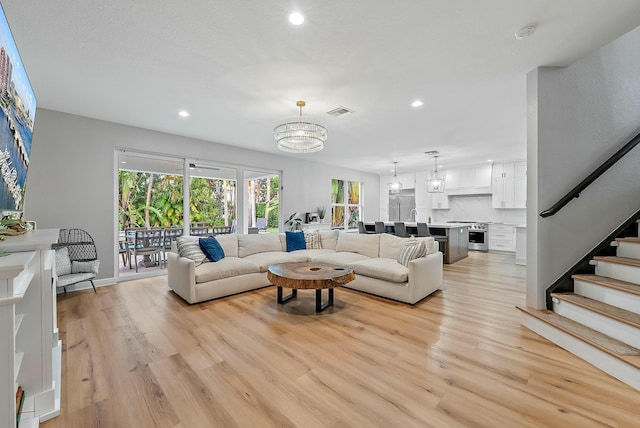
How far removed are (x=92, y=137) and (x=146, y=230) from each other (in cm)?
171

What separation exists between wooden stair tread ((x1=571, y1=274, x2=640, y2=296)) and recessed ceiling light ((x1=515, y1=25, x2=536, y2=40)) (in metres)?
2.34

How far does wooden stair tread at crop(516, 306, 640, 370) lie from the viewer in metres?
→ 1.91

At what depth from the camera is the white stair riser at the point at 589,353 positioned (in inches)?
72.0

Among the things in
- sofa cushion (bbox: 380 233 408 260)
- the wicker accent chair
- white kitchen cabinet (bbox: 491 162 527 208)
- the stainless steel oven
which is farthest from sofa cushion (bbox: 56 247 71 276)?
white kitchen cabinet (bbox: 491 162 527 208)

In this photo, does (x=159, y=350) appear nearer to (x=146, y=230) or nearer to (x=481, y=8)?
(x=146, y=230)

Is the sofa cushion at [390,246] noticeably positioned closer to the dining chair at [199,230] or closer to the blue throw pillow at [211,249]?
the blue throw pillow at [211,249]

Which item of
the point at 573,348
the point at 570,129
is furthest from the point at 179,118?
the point at 573,348

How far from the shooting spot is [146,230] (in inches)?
192

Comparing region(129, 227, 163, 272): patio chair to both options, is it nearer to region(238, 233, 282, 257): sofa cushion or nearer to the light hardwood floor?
the light hardwood floor

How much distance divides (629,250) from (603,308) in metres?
0.94

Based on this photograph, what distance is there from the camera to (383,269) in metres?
3.55

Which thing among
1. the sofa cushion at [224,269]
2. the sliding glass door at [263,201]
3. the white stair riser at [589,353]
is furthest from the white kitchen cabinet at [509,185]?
the sofa cushion at [224,269]

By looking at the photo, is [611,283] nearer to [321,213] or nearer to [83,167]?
[321,213]

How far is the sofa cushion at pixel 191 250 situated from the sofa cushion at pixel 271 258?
28.1 inches
